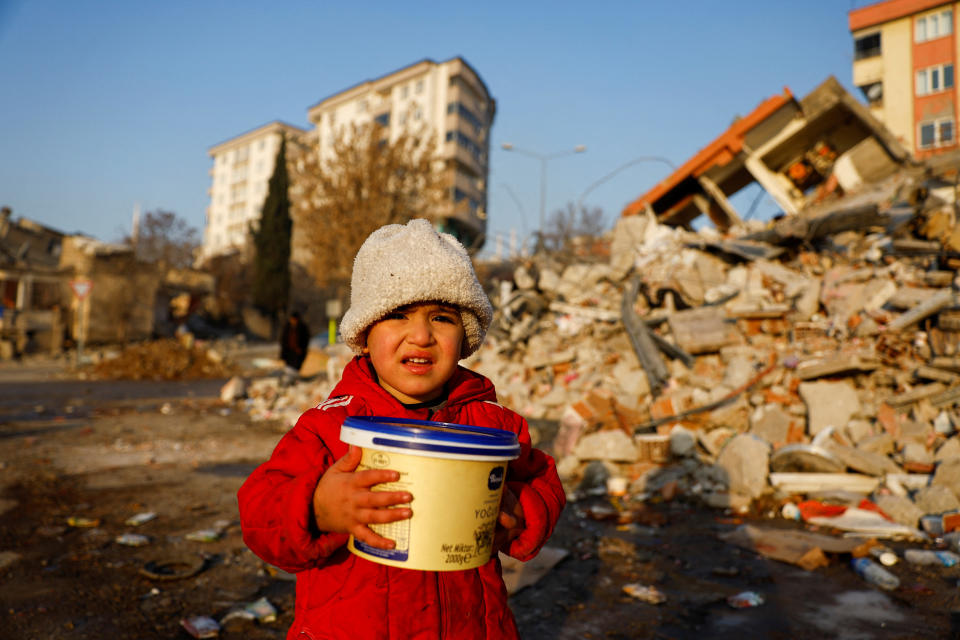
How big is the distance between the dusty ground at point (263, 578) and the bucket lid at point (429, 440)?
216cm

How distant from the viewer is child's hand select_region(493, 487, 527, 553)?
4.09 feet

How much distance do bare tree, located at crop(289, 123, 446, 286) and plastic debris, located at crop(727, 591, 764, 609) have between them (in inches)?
496

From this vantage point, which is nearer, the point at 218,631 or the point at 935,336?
the point at 218,631

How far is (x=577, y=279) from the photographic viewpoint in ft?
37.9

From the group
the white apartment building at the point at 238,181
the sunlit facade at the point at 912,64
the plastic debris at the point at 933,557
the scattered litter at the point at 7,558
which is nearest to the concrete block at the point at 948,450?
the plastic debris at the point at 933,557

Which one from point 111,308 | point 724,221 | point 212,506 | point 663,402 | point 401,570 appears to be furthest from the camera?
point 111,308

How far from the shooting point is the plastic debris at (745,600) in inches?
125

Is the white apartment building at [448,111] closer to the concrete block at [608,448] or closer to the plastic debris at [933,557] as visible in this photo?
the concrete block at [608,448]

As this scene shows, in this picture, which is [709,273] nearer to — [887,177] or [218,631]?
[887,177]

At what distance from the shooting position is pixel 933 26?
88.9 feet

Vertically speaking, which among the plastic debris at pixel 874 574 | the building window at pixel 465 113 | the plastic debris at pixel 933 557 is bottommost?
the plastic debris at pixel 874 574

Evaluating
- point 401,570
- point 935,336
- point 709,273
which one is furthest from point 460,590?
point 709,273

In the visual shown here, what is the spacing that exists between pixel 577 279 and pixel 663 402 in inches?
203

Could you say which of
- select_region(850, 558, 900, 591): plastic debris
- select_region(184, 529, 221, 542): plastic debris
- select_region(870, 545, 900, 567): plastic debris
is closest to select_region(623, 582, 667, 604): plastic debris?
select_region(850, 558, 900, 591): plastic debris
